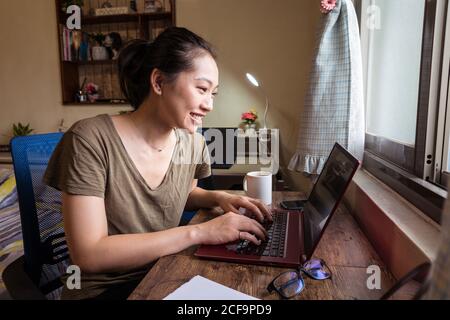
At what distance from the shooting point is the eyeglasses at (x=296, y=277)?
661 millimetres

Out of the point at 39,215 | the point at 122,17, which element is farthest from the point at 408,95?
the point at 122,17

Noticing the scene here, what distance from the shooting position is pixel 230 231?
0.86m

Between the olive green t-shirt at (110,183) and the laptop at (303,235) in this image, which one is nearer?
the laptop at (303,235)

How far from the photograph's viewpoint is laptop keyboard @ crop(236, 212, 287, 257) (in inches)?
32.2

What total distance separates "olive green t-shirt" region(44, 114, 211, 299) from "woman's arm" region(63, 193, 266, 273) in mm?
44

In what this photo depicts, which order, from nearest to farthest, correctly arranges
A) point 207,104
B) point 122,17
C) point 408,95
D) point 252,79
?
point 207,104 → point 408,95 → point 252,79 → point 122,17

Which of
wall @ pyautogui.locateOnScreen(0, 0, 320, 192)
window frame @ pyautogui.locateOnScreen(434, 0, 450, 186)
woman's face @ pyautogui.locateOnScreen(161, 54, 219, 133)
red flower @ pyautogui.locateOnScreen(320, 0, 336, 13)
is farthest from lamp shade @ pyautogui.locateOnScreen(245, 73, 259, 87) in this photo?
window frame @ pyautogui.locateOnScreen(434, 0, 450, 186)

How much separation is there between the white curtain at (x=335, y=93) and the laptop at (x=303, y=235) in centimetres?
59

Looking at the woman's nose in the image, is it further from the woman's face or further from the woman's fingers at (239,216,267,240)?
the woman's fingers at (239,216,267,240)

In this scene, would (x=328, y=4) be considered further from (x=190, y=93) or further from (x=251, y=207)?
(x=251, y=207)

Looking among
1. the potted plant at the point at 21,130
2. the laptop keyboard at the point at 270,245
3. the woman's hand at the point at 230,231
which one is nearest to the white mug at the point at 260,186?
the laptop keyboard at the point at 270,245

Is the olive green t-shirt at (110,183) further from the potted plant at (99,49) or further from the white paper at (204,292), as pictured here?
the potted plant at (99,49)

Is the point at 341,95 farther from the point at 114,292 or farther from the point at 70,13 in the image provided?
the point at 70,13

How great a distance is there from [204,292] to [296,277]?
0.20 metres
